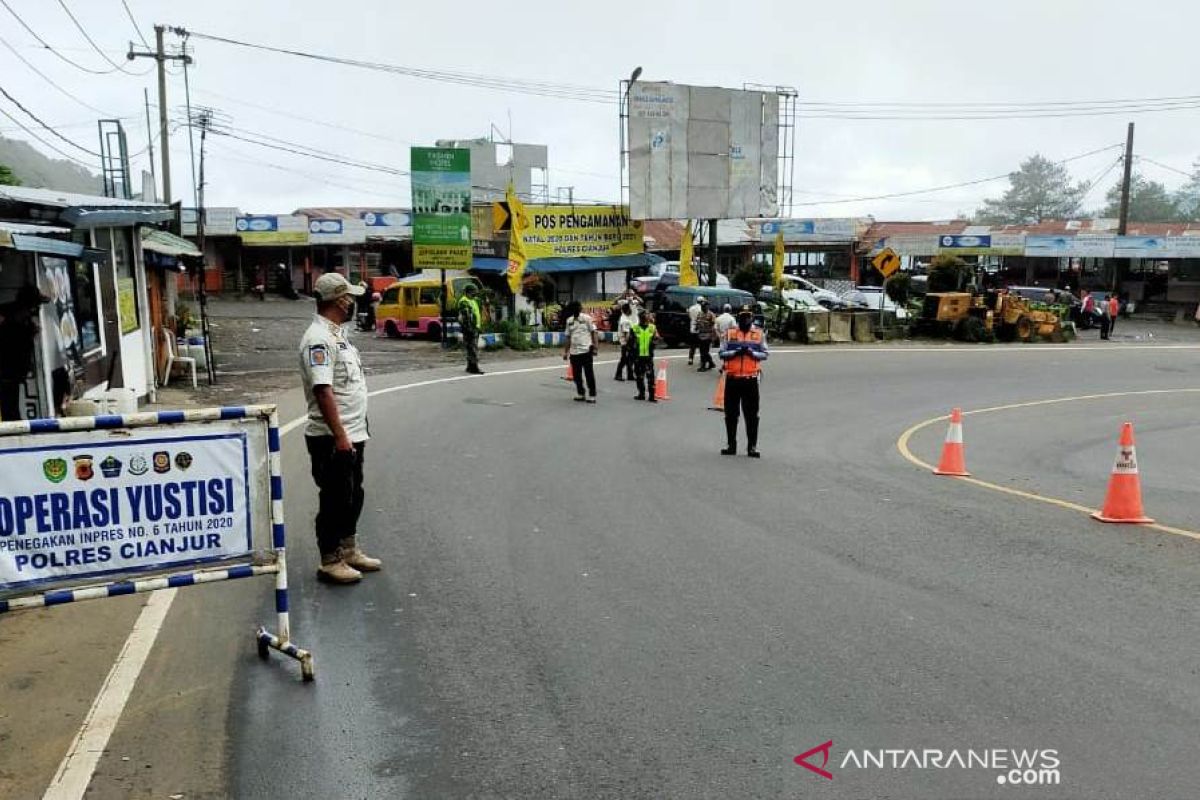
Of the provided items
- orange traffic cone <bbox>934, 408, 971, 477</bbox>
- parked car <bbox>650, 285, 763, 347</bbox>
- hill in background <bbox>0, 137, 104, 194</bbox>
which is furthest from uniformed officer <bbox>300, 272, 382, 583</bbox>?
hill in background <bbox>0, 137, 104, 194</bbox>

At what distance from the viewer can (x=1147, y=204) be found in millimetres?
110125

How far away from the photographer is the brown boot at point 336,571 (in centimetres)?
615

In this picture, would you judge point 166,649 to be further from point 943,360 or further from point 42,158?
point 42,158

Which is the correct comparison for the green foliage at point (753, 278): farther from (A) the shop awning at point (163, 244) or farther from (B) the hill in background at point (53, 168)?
(B) the hill in background at point (53, 168)

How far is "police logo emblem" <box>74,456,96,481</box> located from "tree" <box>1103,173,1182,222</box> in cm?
11880

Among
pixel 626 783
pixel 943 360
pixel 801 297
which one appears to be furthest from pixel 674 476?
pixel 801 297

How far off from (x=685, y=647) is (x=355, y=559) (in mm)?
2441

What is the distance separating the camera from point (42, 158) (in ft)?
322

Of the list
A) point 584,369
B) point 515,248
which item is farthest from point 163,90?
point 584,369

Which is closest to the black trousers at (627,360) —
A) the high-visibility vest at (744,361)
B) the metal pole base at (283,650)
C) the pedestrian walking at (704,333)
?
the pedestrian walking at (704,333)

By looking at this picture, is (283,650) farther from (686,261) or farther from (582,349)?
(686,261)

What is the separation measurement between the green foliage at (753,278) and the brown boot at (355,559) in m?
36.3

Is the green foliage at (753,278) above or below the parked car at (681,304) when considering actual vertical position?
above

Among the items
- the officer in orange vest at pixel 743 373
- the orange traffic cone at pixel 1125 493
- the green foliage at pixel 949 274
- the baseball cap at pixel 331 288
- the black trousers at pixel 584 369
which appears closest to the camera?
the baseball cap at pixel 331 288
